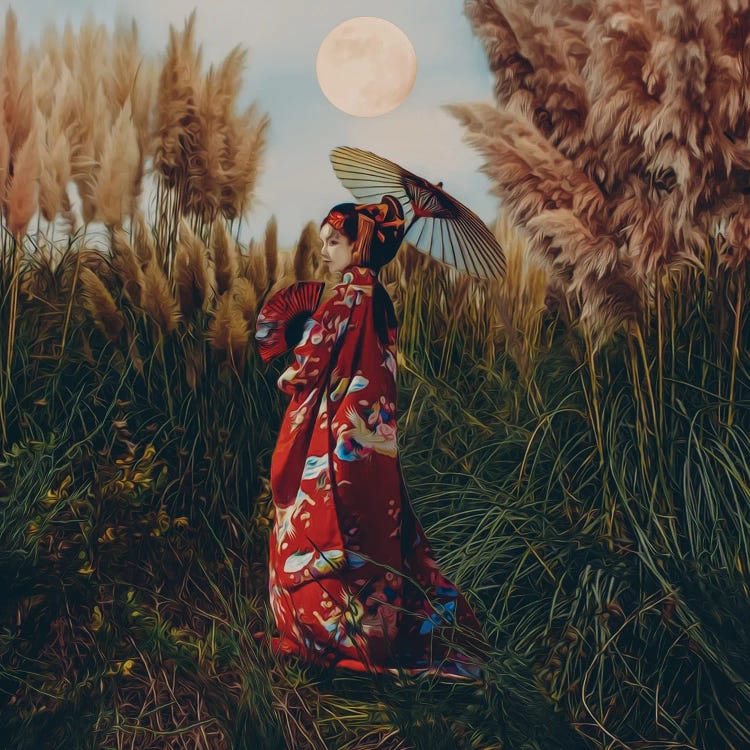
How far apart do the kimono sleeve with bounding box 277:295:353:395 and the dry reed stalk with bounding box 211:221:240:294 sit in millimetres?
393

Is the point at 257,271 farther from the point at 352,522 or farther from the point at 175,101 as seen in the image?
the point at 352,522

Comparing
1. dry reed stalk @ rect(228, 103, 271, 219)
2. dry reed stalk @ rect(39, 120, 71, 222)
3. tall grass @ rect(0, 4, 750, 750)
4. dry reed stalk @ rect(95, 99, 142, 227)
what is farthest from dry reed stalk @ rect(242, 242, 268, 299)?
dry reed stalk @ rect(39, 120, 71, 222)

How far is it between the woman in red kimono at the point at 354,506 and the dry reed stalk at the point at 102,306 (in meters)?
0.53

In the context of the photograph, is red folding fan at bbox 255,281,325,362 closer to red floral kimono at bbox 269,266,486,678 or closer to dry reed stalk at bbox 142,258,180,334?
red floral kimono at bbox 269,266,486,678

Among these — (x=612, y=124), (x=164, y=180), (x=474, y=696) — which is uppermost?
(x=612, y=124)

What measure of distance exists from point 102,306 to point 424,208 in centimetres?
87

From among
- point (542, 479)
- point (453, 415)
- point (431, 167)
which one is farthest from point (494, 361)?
point (431, 167)

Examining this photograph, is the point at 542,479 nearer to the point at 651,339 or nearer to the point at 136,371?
the point at 651,339

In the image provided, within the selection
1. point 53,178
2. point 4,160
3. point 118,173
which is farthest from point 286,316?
point 4,160

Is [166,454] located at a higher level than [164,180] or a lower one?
lower

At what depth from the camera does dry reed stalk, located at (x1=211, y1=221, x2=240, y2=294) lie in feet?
8.93

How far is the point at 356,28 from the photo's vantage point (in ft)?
9.10

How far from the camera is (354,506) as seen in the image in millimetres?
2350

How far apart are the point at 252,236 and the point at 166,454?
0.62 metres
